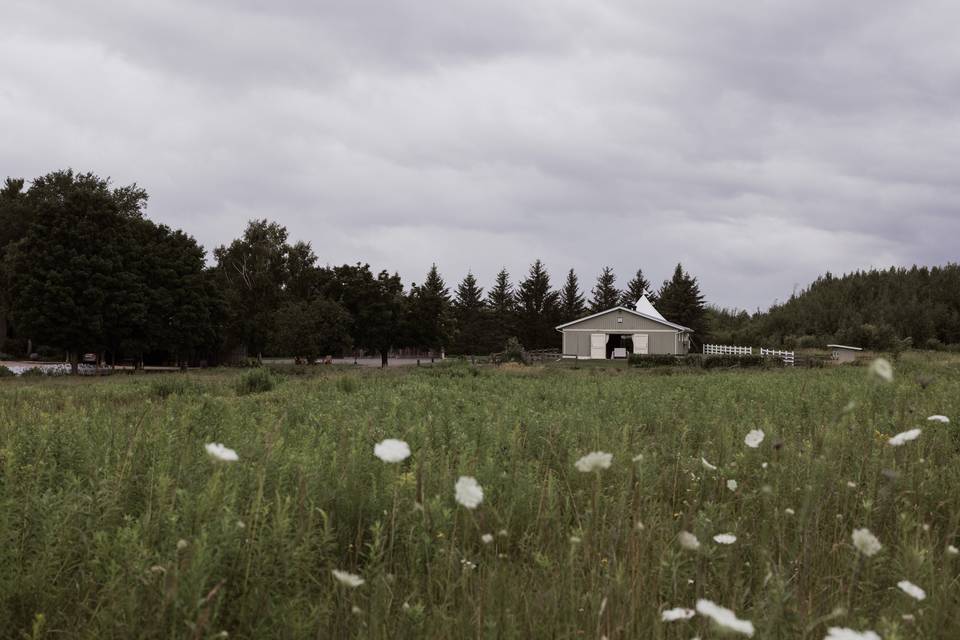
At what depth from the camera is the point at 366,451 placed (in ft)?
15.0

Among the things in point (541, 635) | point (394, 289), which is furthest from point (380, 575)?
point (394, 289)

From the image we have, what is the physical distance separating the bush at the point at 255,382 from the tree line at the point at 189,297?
73.9 ft

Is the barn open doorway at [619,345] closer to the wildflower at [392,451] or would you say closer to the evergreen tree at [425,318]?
the evergreen tree at [425,318]

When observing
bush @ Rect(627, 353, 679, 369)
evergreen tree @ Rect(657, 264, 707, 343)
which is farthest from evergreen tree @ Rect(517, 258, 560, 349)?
bush @ Rect(627, 353, 679, 369)

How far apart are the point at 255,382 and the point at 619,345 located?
42.9 m

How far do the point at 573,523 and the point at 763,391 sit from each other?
9.20m

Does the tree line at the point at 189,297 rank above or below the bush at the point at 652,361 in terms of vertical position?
above

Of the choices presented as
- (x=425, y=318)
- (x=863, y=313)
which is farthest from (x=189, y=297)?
(x=863, y=313)

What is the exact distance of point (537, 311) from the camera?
8019cm

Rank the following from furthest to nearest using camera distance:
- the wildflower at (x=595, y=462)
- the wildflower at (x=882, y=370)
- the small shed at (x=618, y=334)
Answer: the small shed at (x=618, y=334) < the wildflower at (x=595, y=462) < the wildflower at (x=882, y=370)

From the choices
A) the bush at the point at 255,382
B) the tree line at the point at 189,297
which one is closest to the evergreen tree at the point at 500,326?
the tree line at the point at 189,297

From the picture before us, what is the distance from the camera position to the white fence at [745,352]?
34463 mm

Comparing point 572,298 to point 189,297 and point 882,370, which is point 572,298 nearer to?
point 189,297

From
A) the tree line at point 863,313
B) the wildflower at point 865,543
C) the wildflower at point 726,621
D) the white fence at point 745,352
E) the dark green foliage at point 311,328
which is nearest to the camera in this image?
the wildflower at point 726,621
